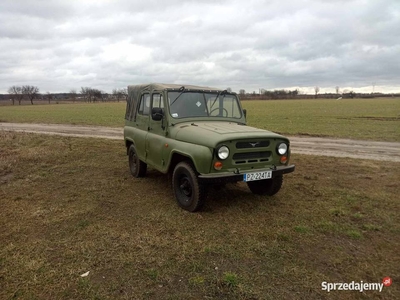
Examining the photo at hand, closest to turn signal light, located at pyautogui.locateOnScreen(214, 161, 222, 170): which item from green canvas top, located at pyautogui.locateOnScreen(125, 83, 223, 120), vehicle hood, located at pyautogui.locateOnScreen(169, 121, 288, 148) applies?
vehicle hood, located at pyautogui.locateOnScreen(169, 121, 288, 148)

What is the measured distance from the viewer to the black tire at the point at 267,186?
5570mm

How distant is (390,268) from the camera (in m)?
3.38

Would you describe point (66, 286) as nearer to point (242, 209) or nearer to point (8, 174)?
point (242, 209)

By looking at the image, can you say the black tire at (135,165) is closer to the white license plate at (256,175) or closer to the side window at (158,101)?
the side window at (158,101)

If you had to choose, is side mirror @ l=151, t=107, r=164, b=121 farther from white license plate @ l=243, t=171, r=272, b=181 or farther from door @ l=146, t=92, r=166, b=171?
white license plate @ l=243, t=171, r=272, b=181

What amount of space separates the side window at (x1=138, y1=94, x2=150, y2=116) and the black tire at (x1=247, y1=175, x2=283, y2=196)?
2.75 metres

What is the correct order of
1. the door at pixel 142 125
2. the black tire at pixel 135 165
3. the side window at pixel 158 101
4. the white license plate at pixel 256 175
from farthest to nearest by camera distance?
the black tire at pixel 135 165 < the door at pixel 142 125 < the side window at pixel 158 101 < the white license plate at pixel 256 175

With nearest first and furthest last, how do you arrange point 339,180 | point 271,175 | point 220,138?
point 220,138
point 271,175
point 339,180

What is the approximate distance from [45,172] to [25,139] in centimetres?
671

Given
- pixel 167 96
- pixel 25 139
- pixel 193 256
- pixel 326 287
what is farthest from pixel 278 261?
pixel 25 139

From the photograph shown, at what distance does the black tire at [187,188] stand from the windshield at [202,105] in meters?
1.17

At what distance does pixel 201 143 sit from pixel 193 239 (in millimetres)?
1423

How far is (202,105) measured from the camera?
5.93 metres

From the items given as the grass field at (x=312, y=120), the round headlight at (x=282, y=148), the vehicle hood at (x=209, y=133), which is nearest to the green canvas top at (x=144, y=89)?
the vehicle hood at (x=209, y=133)
